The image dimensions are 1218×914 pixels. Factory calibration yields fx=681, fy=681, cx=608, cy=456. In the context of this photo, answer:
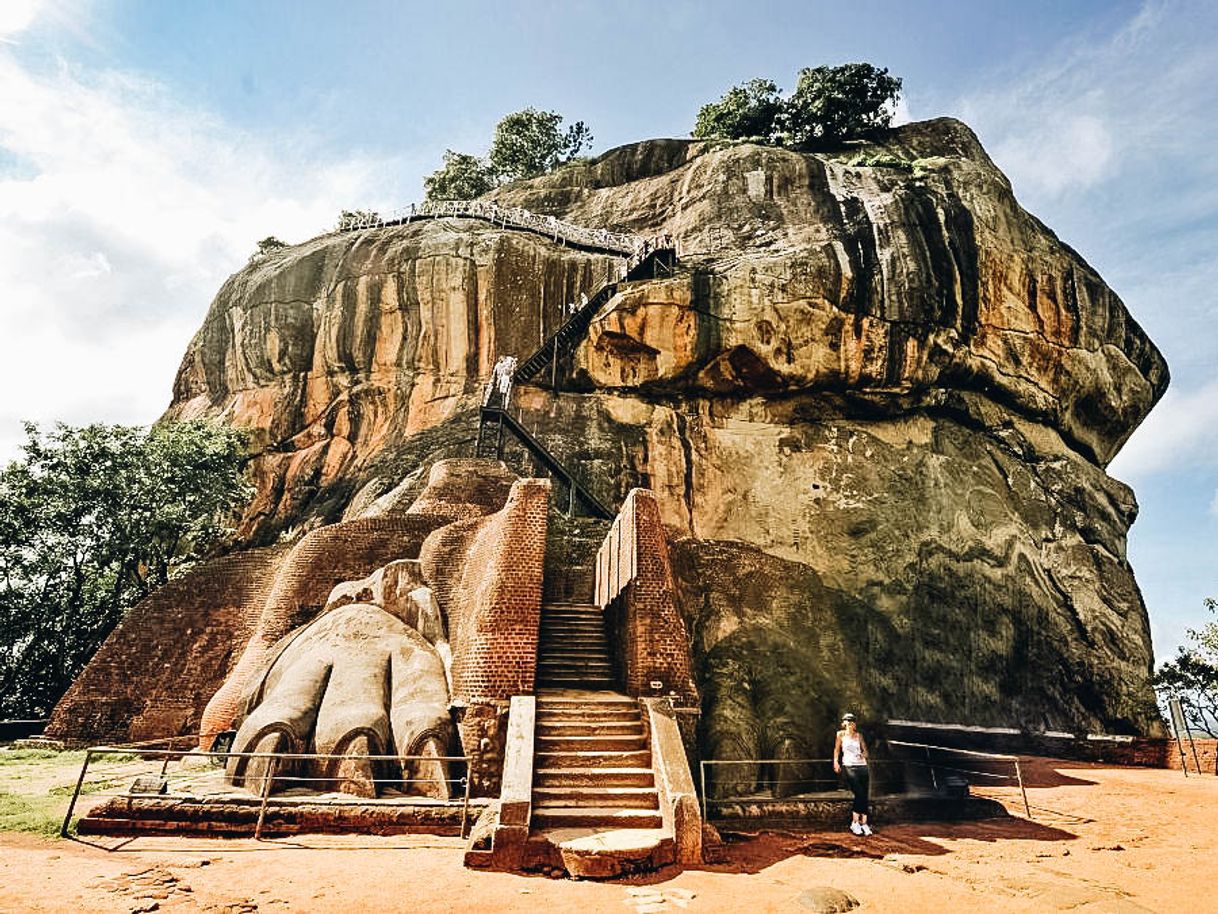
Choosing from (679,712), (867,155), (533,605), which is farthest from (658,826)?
(867,155)

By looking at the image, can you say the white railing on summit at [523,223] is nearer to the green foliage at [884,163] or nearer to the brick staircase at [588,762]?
the green foliage at [884,163]

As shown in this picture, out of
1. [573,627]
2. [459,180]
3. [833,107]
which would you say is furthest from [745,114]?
[573,627]

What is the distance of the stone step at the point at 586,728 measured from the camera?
7402 mm

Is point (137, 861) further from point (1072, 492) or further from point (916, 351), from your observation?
point (1072, 492)

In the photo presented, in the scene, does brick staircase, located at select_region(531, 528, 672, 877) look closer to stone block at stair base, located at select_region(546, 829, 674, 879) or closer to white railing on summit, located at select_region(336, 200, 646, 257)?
stone block at stair base, located at select_region(546, 829, 674, 879)

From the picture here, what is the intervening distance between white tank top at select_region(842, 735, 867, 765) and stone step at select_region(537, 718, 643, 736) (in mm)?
2352

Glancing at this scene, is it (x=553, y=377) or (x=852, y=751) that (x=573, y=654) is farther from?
(x=553, y=377)

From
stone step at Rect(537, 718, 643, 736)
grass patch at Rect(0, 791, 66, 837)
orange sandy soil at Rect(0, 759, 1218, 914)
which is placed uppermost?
stone step at Rect(537, 718, 643, 736)

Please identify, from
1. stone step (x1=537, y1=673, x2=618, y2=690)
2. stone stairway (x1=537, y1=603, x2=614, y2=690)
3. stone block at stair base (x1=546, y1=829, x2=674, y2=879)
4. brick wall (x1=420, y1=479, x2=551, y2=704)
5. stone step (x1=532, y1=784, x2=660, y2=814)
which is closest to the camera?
stone block at stair base (x1=546, y1=829, x2=674, y2=879)

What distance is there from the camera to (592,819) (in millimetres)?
6148

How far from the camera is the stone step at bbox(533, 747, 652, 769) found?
6.93 m

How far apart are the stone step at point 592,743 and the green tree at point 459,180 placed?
3850cm

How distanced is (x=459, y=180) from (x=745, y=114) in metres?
17.0

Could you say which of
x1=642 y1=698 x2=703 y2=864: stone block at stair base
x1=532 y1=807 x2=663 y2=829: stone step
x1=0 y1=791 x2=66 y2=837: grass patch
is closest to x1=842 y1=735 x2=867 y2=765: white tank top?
x1=642 y1=698 x2=703 y2=864: stone block at stair base
